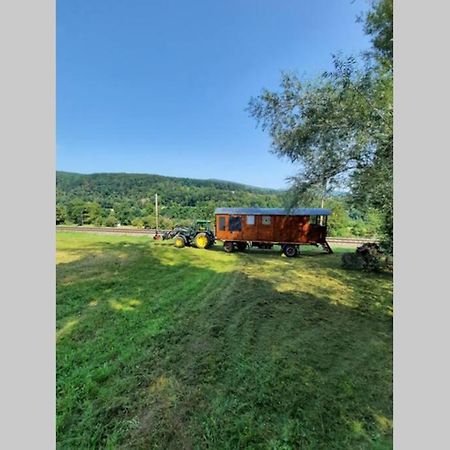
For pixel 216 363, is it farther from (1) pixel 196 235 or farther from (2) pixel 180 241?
(1) pixel 196 235

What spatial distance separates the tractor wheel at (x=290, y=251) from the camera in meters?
6.38

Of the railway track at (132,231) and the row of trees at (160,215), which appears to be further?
the railway track at (132,231)

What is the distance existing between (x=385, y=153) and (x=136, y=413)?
2.64m

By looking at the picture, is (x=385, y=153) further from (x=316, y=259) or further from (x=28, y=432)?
(x=316, y=259)

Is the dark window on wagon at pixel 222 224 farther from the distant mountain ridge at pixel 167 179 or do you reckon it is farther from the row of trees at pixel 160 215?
the distant mountain ridge at pixel 167 179

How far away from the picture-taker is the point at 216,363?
191 cm

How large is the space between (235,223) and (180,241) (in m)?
1.44

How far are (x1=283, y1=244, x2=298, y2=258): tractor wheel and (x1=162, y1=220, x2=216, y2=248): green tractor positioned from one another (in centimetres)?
179

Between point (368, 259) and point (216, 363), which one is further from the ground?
point (368, 259)

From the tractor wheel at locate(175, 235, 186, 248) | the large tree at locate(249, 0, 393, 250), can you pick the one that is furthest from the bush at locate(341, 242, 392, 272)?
the tractor wheel at locate(175, 235, 186, 248)

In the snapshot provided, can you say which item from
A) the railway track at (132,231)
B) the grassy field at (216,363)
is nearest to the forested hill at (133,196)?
the railway track at (132,231)

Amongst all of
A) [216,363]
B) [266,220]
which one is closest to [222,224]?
[266,220]

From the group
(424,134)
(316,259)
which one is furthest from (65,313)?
(316,259)

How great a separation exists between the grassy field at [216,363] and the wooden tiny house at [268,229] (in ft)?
9.67
